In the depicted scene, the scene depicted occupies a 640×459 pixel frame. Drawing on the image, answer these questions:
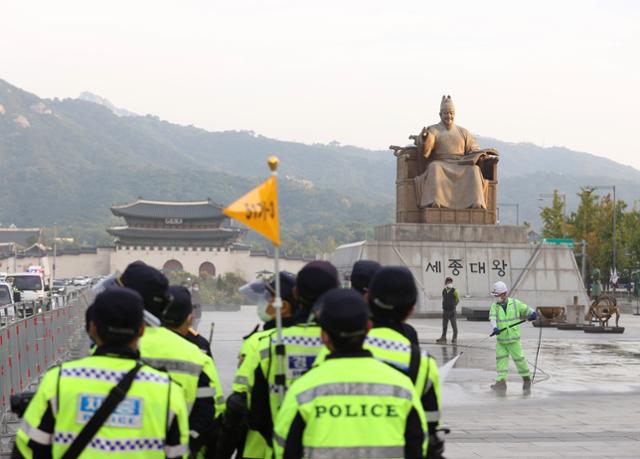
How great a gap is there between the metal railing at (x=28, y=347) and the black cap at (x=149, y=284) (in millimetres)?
3797

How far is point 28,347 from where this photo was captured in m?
11.9

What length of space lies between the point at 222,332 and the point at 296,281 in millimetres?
19800

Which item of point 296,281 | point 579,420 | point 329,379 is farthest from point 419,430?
point 579,420

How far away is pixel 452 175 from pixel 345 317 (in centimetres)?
2513

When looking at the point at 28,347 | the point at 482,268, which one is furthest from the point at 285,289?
the point at 482,268

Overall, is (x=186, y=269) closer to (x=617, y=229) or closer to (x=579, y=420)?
(x=617, y=229)

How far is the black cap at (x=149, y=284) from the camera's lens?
15.0 ft

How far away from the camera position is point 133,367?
3582 millimetres

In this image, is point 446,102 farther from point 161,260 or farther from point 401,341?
point 161,260

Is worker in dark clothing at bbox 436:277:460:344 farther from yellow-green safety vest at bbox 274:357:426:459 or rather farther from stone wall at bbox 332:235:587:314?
yellow-green safety vest at bbox 274:357:426:459

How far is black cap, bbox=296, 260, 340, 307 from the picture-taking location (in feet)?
15.4

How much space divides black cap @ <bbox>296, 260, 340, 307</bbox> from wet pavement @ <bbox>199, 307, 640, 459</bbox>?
3.63m

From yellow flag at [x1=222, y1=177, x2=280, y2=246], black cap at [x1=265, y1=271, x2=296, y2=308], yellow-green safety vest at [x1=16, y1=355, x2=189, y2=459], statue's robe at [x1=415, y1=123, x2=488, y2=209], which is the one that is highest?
statue's robe at [x1=415, y1=123, x2=488, y2=209]

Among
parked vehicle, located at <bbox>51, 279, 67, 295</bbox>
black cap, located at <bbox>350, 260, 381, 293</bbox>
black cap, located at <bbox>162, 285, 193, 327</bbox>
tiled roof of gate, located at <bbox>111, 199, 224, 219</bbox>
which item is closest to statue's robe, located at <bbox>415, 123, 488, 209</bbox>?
parked vehicle, located at <bbox>51, 279, 67, 295</bbox>
